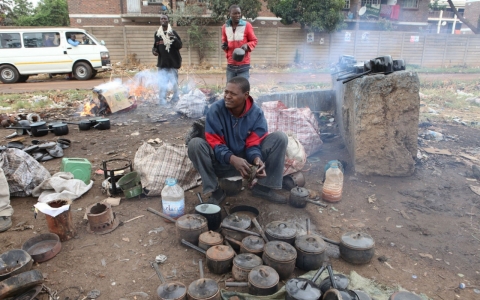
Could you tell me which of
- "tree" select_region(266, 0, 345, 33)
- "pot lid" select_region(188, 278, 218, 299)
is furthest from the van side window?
"tree" select_region(266, 0, 345, 33)

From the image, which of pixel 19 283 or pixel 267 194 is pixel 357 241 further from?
pixel 19 283

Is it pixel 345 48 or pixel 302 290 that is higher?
pixel 345 48

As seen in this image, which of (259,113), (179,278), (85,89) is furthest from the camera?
(85,89)

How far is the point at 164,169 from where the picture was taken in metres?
3.51

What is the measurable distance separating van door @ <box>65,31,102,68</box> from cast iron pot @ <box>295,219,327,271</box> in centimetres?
1231

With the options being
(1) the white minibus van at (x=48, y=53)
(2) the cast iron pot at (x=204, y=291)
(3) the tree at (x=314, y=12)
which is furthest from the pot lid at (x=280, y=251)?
(3) the tree at (x=314, y=12)

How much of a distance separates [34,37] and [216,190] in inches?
475

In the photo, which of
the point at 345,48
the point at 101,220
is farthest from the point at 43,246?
the point at 345,48

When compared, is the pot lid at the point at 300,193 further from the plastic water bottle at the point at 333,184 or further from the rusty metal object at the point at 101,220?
the rusty metal object at the point at 101,220

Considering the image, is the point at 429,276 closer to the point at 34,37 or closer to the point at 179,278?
the point at 179,278

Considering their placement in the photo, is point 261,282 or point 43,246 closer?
point 261,282

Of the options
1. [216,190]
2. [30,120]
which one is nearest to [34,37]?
[30,120]

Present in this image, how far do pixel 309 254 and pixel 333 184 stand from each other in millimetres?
1313

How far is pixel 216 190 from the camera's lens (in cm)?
327
